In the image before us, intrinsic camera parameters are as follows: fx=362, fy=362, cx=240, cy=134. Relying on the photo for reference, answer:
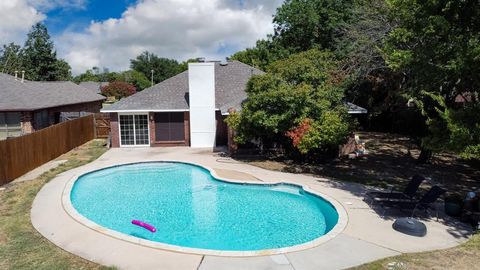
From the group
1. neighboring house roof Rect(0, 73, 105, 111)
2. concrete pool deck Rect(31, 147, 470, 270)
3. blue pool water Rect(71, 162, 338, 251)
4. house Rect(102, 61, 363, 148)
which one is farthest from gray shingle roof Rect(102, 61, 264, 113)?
concrete pool deck Rect(31, 147, 470, 270)

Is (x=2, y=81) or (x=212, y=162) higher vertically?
(x=2, y=81)

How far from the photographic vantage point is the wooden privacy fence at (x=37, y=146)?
1520cm

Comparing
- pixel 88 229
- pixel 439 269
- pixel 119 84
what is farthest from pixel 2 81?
pixel 119 84

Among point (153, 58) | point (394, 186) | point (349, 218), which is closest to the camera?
point (349, 218)

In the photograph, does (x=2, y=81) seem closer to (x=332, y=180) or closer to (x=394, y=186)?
(x=332, y=180)

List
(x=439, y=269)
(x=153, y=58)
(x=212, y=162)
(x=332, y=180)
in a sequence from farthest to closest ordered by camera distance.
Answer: (x=153, y=58)
(x=212, y=162)
(x=332, y=180)
(x=439, y=269)

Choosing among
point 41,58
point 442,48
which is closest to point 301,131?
point 442,48

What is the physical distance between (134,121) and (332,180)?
14613mm

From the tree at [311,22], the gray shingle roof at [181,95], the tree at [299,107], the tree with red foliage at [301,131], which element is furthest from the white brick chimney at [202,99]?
the tree at [311,22]

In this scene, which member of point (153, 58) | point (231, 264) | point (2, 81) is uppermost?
point (153, 58)

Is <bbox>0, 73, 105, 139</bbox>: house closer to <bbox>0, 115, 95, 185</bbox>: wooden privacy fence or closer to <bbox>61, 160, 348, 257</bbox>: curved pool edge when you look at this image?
<bbox>0, 115, 95, 185</bbox>: wooden privacy fence

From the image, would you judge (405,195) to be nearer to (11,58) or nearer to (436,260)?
(436,260)

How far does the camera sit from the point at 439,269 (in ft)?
24.7

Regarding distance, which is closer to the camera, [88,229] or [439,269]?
[439,269]
